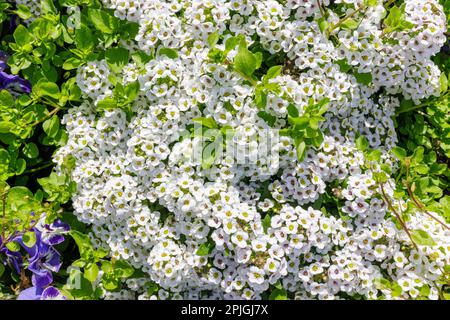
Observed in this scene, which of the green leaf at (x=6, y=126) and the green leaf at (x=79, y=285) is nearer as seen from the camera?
the green leaf at (x=79, y=285)

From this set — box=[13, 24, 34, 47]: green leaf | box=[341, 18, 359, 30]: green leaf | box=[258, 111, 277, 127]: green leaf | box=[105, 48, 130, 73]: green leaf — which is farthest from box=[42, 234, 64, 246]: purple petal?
box=[341, 18, 359, 30]: green leaf

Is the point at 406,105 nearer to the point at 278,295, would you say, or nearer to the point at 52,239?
the point at 278,295

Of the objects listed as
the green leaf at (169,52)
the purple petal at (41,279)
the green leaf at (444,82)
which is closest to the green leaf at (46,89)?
the green leaf at (169,52)

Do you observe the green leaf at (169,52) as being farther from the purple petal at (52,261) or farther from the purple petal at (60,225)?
the purple petal at (52,261)

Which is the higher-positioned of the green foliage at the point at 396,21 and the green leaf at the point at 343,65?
the green foliage at the point at 396,21

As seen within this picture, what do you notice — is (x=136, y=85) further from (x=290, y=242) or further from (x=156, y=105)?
(x=290, y=242)

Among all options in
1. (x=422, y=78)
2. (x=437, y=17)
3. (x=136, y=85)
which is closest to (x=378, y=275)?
(x=422, y=78)

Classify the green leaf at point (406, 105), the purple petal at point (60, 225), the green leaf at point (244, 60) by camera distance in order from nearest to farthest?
the green leaf at point (244, 60) < the purple petal at point (60, 225) < the green leaf at point (406, 105)
